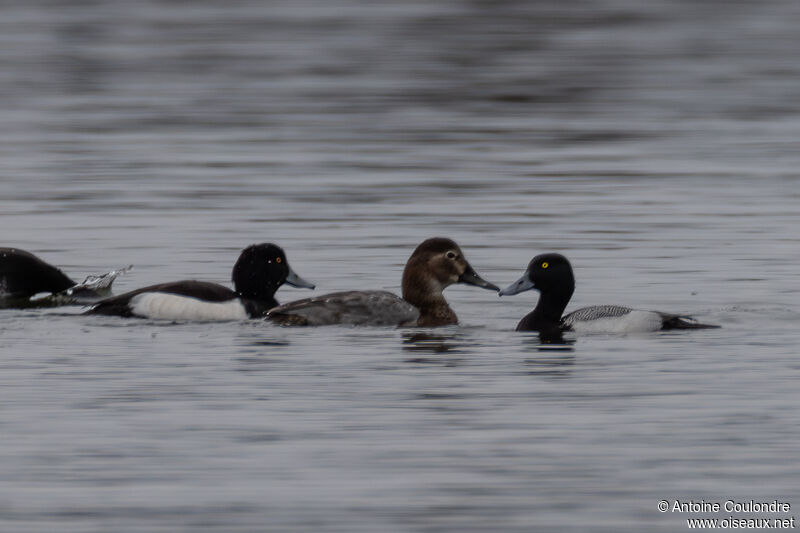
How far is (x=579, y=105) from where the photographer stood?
95.1ft

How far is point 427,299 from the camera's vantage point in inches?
545

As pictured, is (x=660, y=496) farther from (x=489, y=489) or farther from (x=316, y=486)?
(x=316, y=486)

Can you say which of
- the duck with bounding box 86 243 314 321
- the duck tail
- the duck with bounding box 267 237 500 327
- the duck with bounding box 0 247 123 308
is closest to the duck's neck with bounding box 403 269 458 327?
the duck with bounding box 267 237 500 327

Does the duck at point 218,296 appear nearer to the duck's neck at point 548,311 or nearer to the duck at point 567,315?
the duck at point 567,315

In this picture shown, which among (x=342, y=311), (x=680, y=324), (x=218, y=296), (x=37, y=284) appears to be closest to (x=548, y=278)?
(x=680, y=324)

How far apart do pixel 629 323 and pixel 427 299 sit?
182 centimetres

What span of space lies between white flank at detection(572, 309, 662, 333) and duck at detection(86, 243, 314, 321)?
2590 mm

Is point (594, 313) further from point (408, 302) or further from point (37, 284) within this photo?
point (37, 284)

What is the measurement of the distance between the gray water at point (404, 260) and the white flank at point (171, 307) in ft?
1.08

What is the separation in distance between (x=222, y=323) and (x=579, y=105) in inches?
644

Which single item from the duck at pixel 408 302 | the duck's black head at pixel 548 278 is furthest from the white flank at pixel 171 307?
the duck's black head at pixel 548 278

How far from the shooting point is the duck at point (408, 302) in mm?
13070

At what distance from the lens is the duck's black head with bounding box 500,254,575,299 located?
13367mm

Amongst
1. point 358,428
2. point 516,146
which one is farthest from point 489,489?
point 516,146
